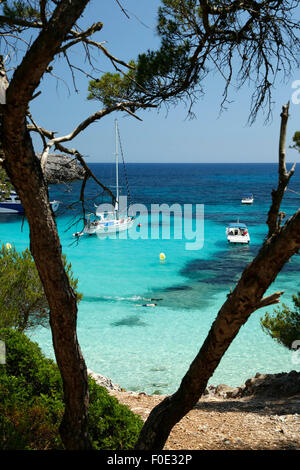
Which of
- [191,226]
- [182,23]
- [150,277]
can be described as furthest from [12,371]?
[191,226]

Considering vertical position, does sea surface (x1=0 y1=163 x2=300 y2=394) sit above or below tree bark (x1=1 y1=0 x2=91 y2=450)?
below

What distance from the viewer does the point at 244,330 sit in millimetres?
16641

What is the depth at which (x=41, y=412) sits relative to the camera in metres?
4.28

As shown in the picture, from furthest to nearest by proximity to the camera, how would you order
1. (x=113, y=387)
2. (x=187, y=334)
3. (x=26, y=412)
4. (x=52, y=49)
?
1. (x=187, y=334)
2. (x=113, y=387)
3. (x=26, y=412)
4. (x=52, y=49)

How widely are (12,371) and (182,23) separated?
4202 mm

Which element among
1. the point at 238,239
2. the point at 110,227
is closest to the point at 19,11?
the point at 238,239

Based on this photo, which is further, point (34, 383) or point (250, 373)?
point (250, 373)

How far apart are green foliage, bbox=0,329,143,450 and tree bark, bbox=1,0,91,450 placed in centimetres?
71

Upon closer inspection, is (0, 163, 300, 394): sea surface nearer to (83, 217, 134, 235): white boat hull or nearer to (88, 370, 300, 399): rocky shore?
(83, 217, 134, 235): white boat hull

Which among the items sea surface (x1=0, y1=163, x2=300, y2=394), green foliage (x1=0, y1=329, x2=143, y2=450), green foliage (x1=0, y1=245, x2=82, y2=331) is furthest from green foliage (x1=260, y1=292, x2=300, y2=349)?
green foliage (x1=0, y1=329, x2=143, y2=450)

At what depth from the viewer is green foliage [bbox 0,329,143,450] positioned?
3963 mm

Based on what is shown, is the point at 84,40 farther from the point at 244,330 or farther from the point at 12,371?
the point at 244,330

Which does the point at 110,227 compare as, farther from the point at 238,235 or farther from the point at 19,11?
the point at 19,11

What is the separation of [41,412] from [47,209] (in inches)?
92.4
